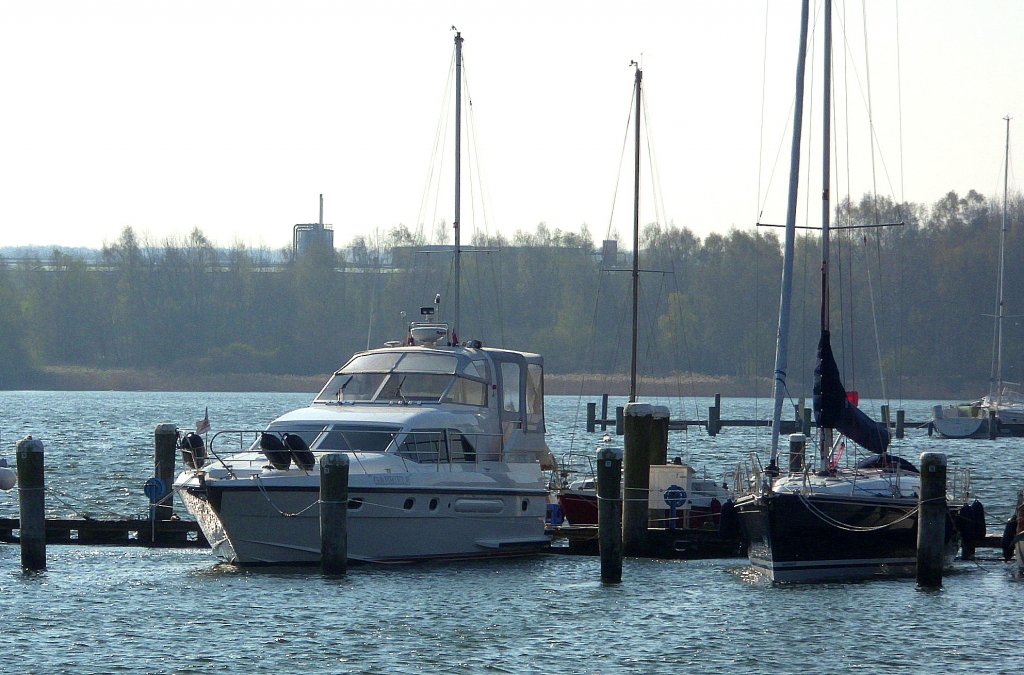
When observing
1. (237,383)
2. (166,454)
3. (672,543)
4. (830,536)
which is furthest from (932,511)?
(237,383)

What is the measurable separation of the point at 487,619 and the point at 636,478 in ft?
17.4

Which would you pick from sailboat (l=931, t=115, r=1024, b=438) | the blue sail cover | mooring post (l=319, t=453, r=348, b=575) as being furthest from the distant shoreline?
mooring post (l=319, t=453, r=348, b=575)

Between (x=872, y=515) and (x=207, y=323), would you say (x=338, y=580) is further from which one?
(x=207, y=323)

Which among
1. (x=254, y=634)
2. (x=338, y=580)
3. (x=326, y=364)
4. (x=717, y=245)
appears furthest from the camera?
(x=326, y=364)

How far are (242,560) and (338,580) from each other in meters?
2.14

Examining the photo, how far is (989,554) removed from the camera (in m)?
30.2

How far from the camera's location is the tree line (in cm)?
13100

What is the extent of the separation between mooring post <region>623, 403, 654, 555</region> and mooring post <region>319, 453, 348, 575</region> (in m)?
5.46

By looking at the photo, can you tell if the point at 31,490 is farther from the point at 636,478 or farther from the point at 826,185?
the point at 826,185

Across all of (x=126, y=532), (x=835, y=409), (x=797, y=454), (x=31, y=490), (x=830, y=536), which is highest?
(x=835, y=409)

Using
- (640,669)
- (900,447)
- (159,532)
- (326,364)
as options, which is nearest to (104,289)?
(326,364)

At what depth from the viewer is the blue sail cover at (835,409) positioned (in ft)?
88.1

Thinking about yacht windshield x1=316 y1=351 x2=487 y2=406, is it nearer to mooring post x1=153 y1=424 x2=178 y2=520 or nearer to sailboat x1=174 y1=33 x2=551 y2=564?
sailboat x1=174 y1=33 x2=551 y2=564

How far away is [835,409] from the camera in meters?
26.9
